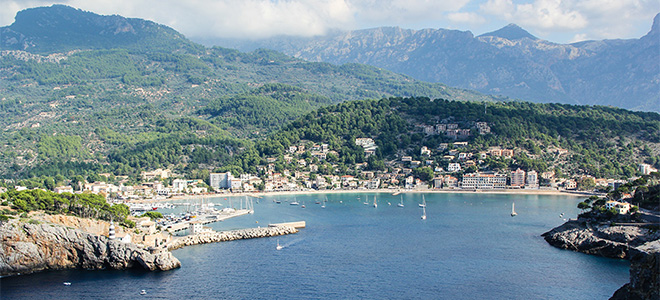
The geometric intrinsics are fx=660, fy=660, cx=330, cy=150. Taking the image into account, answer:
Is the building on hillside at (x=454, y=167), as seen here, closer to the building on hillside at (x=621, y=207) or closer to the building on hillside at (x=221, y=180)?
the building on hillside at (x=221, y=180)

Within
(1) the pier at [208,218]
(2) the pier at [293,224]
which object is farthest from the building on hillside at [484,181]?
(2) the pier at [293,224]

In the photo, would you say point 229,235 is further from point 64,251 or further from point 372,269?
point 372,269

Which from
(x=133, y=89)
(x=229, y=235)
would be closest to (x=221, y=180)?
(x=229, y=235)

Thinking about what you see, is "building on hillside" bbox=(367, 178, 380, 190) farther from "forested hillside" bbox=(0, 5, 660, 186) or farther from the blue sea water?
the blue sea water

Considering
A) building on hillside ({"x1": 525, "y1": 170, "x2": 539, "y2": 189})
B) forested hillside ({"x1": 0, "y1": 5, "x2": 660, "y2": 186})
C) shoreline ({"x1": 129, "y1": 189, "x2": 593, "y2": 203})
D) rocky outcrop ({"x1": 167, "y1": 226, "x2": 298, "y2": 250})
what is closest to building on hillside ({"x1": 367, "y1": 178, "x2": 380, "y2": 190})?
shoreline ({"x1": 129, "y1": 189, "x2": 593, "y2": 203})

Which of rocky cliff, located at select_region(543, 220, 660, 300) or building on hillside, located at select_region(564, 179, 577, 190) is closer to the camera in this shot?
rocky cliff, located at select_region(543, 220, 660, 300)
